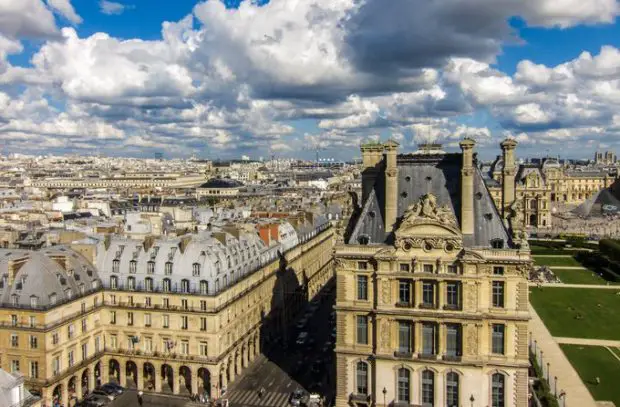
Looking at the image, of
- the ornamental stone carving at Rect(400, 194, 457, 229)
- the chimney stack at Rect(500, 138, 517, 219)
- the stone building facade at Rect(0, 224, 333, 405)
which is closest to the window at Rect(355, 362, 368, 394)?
the ornamental stone carving at Rect(400, 194, 457, 229)

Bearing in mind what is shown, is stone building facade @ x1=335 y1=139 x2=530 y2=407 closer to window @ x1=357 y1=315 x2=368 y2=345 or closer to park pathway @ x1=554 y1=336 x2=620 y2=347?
window @ x1=357 y1=315 x2=368 y2=345

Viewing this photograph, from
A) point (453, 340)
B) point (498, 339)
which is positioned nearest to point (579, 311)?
point (498, 339)

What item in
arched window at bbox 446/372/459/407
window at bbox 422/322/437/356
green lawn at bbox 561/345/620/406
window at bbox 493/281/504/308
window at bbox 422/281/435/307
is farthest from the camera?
green lawn at bbox 561/345/620/406

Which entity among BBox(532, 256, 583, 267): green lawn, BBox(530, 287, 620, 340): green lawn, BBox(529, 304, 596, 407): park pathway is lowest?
BBox(529, 304, 596, 407): park pathway

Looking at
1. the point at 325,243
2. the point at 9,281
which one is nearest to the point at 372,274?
the point at 9,281

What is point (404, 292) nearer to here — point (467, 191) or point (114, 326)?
point (467, 191)

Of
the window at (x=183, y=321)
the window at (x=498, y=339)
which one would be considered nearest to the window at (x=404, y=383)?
the window at (x=498, y=339)

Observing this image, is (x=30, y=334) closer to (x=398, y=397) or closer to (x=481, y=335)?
(x=398, y=397)

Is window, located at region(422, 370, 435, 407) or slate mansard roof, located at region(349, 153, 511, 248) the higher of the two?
slate mansard roof, located at region(349, 153, 511, 248)

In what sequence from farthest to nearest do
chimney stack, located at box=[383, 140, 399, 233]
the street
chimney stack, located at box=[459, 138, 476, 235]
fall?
the street → chimney stack, located at box=[383, 140, 399, 233] → chimney stack, located at box=[459, 138, 476, 235]
